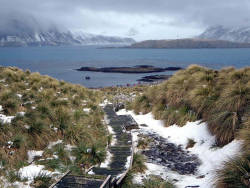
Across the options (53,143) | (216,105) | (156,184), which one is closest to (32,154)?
(53,143)

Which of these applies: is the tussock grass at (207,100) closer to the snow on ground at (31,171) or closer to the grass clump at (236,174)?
the grass clump at (236,174)

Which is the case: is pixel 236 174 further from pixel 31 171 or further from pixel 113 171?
pixel 31 171

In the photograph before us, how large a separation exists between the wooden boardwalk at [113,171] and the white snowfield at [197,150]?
737 mm

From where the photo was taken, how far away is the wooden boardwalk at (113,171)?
7.39 meters

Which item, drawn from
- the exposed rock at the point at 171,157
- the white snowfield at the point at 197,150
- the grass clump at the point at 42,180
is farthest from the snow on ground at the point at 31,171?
the exposed rock at the point at 171,157

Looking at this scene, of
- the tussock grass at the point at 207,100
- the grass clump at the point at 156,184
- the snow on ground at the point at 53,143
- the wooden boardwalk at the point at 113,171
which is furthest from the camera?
the tussock grass at the point at 207,100

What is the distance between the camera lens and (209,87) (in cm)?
1471

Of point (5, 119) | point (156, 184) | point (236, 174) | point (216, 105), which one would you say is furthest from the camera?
point (216, 105)

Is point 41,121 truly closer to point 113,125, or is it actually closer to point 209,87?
point 113,125

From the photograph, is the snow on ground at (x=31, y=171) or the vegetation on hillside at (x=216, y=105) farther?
the snow on ground at (x=31, y=171)

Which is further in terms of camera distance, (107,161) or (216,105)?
(216,105)

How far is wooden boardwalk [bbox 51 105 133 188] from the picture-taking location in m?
7.39

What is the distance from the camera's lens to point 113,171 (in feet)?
29.5

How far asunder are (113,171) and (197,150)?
452 centimetres
